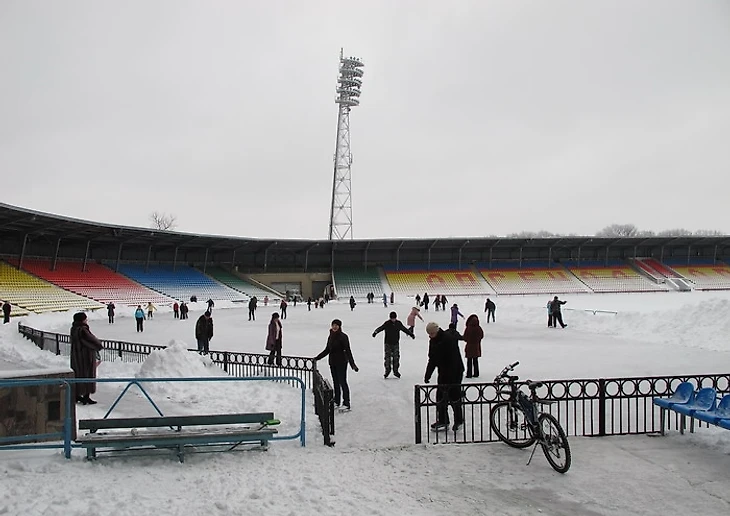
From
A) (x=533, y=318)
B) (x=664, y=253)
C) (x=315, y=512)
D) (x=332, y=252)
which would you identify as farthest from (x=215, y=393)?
(x=664, y=253)

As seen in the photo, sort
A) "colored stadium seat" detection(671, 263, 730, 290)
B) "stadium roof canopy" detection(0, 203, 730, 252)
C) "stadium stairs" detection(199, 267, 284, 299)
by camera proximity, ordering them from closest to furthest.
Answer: "stadium roof canopy" detection(0, 203, 730, 252) < "stadium stairs" detection(199, 267, 284, 299) < "colored stadium seat" detection(671, 263, 730, 290)

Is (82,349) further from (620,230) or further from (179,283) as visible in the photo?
(620,230)

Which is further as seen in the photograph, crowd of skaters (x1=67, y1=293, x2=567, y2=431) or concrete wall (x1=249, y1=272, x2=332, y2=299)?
concrete wall (x1=249, y1=272, x2=332, y2=299)

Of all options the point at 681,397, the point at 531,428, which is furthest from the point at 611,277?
the point at 531,428

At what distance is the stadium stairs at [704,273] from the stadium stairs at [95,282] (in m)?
59.9

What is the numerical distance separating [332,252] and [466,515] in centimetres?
6140

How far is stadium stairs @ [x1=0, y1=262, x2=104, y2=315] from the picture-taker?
107 feet

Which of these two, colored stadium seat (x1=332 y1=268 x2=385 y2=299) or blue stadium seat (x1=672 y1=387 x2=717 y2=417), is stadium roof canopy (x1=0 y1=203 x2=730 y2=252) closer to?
colored stadium seat (x1=332 y1=268 x2=385 y2=299)

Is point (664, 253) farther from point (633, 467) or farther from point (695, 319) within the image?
point (633, 467)

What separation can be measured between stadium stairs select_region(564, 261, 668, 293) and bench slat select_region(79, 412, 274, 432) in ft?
202

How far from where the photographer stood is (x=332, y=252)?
217 ft

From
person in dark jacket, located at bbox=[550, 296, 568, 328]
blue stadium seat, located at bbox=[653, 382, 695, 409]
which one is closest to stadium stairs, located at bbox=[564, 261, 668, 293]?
person in dark jacket, located at bbox=[550, 296, 568, 328]

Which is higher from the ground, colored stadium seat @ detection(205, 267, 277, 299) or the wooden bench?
the wooden bench

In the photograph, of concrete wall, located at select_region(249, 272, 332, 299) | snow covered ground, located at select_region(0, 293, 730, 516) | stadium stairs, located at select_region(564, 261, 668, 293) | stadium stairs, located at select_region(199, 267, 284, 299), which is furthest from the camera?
concrete wall, located at select_region(249, 272, 332, 299)
